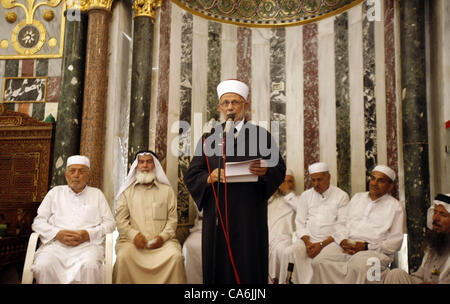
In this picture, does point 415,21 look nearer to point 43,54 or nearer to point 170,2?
point 170,2

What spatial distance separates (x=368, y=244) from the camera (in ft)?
14.5

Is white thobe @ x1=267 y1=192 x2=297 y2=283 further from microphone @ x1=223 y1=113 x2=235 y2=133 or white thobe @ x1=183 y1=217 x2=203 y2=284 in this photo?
microphone @ x1=223 y1=113 x2=235 y2=133

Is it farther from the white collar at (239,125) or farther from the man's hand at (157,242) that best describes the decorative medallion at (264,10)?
the man's hand at (157,242)

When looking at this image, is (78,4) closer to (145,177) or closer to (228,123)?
(145,177)

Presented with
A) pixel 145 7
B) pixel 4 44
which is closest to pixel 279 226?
pixel 145 7

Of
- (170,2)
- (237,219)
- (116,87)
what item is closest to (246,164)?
(237,219)

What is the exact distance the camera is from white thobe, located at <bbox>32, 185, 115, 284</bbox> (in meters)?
3.82

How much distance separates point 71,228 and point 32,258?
48cm

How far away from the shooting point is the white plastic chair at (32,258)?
148 inches

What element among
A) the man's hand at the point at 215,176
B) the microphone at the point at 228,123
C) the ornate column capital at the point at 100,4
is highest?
the ornate column capital at the point at 100,4

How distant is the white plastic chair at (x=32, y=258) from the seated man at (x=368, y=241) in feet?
7.01

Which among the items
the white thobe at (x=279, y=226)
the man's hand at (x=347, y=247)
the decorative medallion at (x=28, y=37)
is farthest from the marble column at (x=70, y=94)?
the man's hand at (x=347, y=247)

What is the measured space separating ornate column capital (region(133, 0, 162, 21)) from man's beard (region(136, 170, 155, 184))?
236 cm

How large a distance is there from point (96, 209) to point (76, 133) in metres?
1.49
